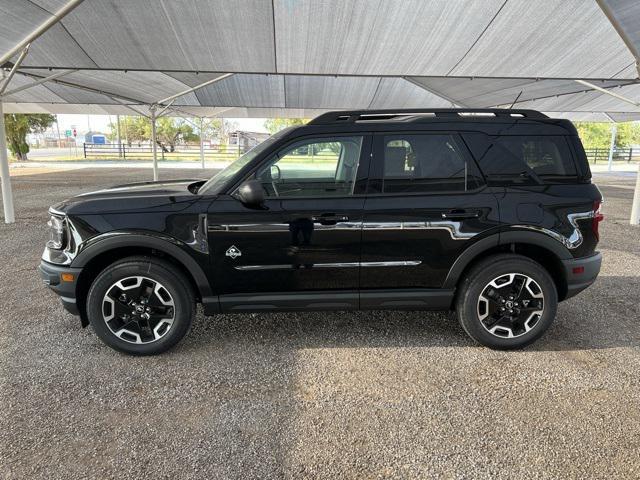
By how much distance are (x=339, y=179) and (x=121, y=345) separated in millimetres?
2196

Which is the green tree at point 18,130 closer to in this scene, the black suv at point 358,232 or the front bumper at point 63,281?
the front bumper at point 63,281

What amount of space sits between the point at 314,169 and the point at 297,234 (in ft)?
1.97

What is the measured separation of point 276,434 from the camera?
103 inches

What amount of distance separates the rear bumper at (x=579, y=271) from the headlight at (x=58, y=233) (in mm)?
4008

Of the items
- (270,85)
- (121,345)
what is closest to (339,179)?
(121,345)

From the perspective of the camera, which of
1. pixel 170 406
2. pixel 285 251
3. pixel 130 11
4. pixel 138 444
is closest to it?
pixel 138 444

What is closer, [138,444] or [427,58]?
[138,444]

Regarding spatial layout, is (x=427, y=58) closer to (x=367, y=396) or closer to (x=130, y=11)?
(x=130, y=11)

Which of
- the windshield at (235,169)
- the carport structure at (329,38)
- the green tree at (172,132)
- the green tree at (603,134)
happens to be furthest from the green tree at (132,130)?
the windshield at (235,169)

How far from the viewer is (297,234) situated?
3.41 metres

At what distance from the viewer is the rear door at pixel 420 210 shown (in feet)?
11.4

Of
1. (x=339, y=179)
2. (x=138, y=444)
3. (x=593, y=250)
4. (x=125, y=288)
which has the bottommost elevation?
(x=138, y=444)

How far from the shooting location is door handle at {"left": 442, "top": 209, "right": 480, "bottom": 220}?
11.4 feet

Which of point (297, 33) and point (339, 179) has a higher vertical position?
point (297, 33)
